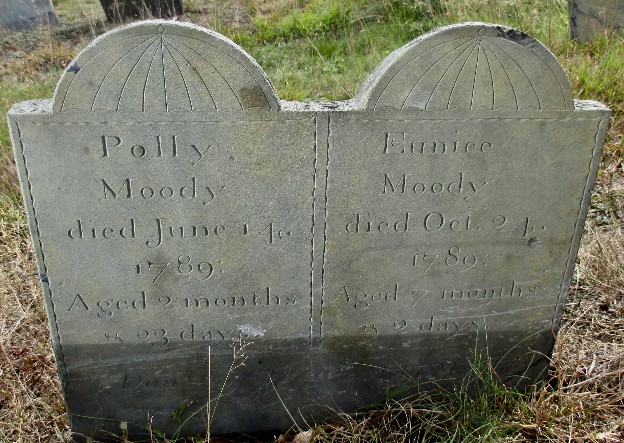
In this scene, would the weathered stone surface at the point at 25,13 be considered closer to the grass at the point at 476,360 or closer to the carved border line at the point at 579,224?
the grass at the point at 476,360

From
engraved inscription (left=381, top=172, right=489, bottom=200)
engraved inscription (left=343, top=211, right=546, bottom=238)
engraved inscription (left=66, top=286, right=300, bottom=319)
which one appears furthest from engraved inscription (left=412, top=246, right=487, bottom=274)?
engraved inscription (left=66, top=286, right=300, bottom=319)

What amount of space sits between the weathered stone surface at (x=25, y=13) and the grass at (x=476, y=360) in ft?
5.76

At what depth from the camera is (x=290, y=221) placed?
2.31 meters

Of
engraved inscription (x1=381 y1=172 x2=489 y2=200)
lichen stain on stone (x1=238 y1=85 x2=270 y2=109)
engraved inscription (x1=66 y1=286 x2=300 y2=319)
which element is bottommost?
engraved inscription (x1=66 y1=286 x2=300 y2=319)

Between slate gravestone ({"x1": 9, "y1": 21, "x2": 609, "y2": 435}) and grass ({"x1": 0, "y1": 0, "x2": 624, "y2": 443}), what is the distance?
179 mm

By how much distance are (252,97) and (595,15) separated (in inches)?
190

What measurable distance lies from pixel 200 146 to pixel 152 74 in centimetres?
30

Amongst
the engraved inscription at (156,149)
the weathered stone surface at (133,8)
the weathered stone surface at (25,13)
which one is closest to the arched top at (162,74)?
the engraved inscription at (156,149)

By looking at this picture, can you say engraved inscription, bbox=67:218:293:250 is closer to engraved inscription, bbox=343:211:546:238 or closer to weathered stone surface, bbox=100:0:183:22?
engraved inscription, bbox=343:211:546:238

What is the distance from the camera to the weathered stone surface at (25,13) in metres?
8.31

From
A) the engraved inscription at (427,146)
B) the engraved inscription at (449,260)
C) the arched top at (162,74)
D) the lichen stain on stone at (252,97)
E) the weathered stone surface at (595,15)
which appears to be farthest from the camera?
the weathered stone surface at (595,15)

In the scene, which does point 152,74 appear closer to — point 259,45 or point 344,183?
point 344,183

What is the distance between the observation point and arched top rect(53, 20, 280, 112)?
76.4 inches

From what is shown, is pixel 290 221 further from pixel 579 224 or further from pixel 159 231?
pixel 579 224
